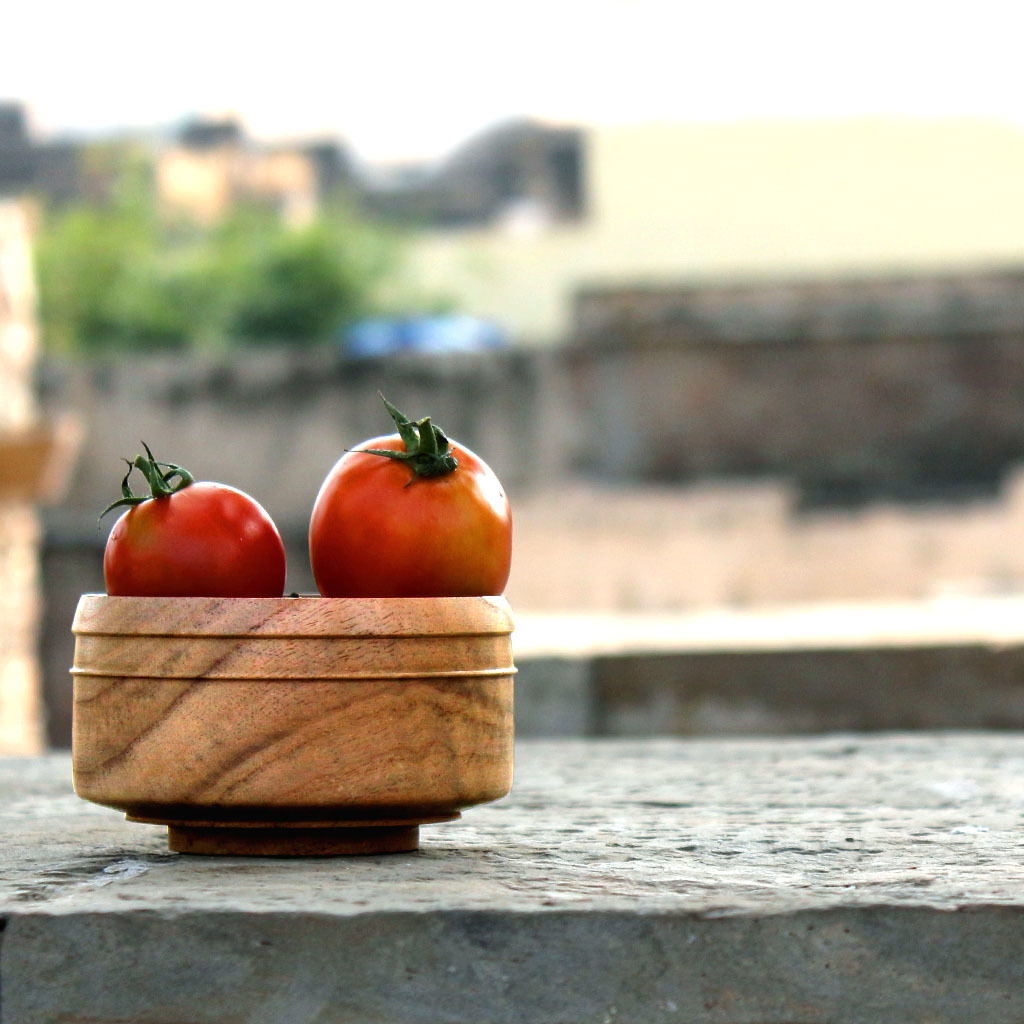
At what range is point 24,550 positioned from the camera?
8195 mm

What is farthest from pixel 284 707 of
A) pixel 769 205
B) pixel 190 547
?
pixel 769 205

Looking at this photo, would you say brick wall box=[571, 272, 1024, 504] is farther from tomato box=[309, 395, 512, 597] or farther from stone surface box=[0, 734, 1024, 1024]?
stone surface box=[0, 734, 1024, 1024]

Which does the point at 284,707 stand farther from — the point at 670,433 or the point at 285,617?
the point at 670,433

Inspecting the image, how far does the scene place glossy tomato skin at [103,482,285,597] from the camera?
5.56 feet

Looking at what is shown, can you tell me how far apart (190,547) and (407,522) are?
21 cm

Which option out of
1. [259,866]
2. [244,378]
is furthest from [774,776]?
[244,378]

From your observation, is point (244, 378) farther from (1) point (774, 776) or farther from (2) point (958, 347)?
(1) point (774, 776)

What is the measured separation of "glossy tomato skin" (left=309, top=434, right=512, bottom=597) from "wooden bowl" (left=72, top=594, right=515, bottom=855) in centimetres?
4

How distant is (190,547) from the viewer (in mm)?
1689

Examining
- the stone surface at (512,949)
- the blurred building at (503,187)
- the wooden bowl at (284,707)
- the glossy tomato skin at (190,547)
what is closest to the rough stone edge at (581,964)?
the stone surface at (512,949)

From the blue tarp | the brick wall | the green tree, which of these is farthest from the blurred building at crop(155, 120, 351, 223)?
the brick wall

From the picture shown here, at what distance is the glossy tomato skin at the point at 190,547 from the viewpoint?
1693mm

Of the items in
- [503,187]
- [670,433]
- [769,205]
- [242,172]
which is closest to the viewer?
[670,433]

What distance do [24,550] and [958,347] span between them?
5186mm
